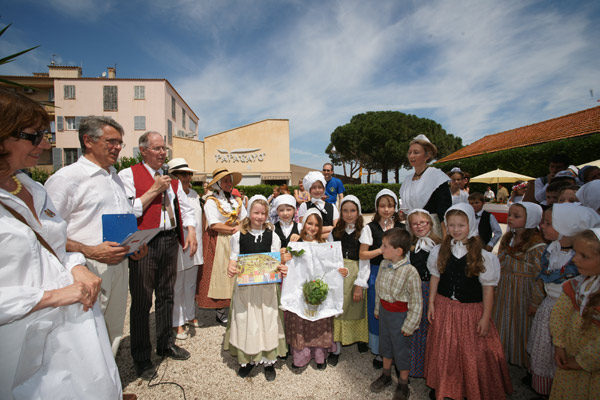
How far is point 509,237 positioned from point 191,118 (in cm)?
4427

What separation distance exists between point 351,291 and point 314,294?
2.48 feet

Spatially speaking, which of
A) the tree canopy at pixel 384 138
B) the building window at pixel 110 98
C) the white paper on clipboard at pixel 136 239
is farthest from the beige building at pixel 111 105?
the white paper on clipboard at pixel 136 239

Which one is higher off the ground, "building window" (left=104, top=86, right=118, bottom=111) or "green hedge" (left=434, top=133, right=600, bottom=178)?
"building window" (left=104, top=86, right=118, bottom=111)

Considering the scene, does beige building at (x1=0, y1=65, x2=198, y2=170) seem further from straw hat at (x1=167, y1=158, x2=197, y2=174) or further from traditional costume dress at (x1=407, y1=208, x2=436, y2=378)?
traditional costume dress at (x1=407, y1=208, x2=436, y2=378)

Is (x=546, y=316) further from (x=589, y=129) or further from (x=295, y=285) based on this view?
(x=589, y=129)

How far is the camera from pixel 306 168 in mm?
47156

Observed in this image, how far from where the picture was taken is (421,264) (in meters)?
3.00

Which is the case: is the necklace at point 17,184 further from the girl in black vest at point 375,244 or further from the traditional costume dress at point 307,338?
the girl in black vest at point 375,244

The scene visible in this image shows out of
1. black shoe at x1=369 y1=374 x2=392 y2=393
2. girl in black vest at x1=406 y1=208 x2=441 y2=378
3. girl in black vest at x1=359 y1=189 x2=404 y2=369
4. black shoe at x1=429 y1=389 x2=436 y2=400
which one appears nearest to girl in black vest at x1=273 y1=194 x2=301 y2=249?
girl in black vest at x1=359 y1=189 x2=404 y2=369

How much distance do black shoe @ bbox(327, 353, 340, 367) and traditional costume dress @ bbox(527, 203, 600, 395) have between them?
1.92 m

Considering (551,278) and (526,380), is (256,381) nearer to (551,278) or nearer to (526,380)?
(526,380)

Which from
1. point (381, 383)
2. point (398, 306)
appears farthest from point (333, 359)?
point (398, 306)

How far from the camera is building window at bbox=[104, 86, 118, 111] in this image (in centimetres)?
3017

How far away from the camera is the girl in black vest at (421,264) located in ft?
9.71
